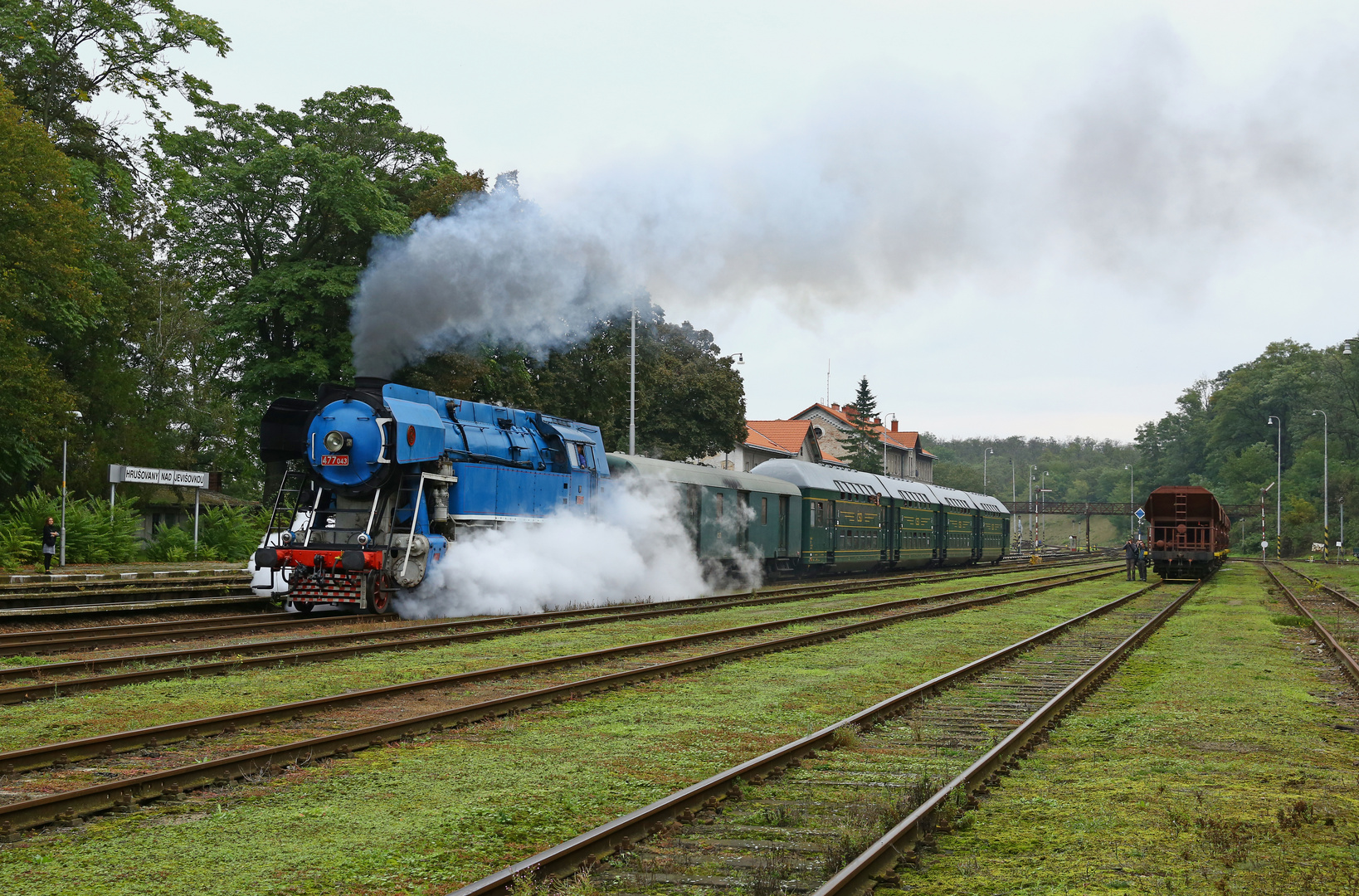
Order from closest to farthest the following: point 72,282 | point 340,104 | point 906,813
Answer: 1. point 906,813
2. point 72,282
3. point 340,104

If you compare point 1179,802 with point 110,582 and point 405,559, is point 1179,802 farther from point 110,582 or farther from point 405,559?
point 110,582

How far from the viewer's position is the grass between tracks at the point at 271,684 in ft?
31.0

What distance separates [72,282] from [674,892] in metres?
29.0

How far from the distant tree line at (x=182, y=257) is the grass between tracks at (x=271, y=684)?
12.5 m

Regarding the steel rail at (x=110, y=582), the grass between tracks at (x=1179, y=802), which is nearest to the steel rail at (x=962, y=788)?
the grass between tracks at (x=1179, y=802)

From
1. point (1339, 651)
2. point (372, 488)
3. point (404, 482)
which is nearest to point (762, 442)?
point (404, 482)

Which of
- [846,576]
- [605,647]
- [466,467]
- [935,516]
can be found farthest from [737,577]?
[935,516]

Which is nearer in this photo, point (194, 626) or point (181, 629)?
point (181, 629)

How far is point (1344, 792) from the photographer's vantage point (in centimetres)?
788

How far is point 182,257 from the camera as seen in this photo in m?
39.7

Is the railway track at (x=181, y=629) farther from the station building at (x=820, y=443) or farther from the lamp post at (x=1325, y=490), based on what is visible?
the lamp post at (x=1325, y=490)

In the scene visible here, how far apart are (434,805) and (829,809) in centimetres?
247

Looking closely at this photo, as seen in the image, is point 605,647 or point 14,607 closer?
point 605,647

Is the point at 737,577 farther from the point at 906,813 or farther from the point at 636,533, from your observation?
the point at 906,813
